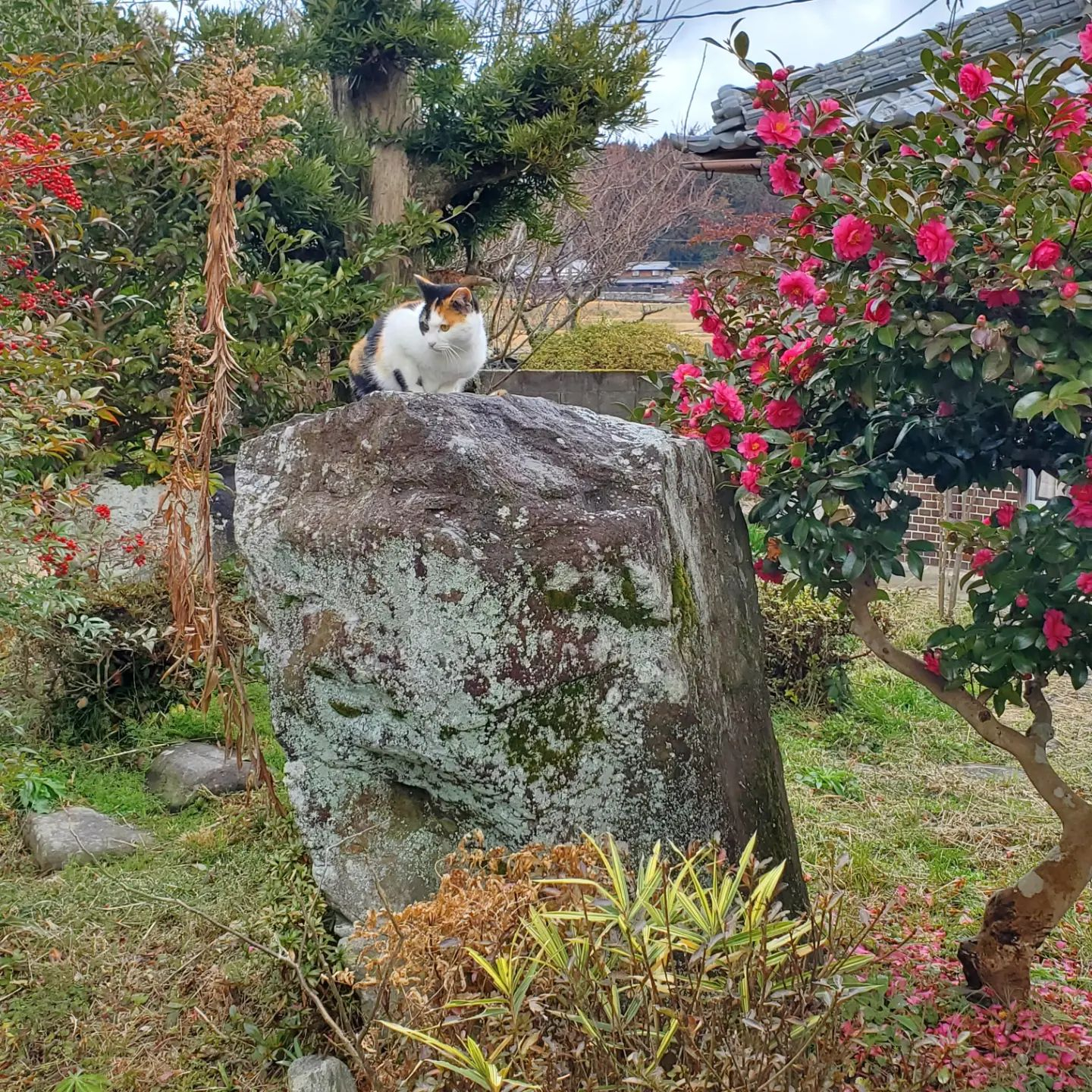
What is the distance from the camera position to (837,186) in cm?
220

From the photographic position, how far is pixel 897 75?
639cm

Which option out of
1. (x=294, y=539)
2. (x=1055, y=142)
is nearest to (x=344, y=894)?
(x=294, y=539)

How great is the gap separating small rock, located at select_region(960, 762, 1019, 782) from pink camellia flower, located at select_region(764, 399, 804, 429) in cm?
306

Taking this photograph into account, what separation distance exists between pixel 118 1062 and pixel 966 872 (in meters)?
3.00

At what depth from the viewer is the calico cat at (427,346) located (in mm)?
3494

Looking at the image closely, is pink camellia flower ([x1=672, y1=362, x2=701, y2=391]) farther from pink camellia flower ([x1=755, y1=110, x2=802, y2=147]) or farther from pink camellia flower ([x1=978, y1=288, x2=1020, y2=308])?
pink camellia flower ([x1=978, y1=288, x2=1020, y2=308])

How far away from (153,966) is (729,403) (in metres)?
2.34

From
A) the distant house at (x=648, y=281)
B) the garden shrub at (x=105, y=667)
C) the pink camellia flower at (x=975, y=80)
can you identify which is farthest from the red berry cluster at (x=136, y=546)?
the distant house at (x=648, y=281)

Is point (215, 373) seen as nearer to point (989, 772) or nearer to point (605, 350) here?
point (989, 772)

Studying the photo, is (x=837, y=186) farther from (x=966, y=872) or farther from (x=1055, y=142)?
(x=966, y=872)

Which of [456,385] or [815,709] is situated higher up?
[456,385]

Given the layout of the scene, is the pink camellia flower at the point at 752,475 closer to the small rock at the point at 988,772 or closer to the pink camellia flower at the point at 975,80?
the pink camellia flower at the point at 975,80

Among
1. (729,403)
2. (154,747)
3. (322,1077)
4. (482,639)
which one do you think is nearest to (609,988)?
(482,639)

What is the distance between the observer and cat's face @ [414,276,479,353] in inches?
137
